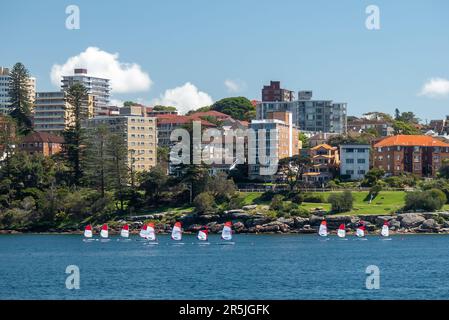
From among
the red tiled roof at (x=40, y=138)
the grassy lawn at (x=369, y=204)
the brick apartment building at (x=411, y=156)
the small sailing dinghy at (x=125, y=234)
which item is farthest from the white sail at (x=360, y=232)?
the red tiled roof at (x=40, y=138)

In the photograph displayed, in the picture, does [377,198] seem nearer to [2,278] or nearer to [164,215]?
[164,215]

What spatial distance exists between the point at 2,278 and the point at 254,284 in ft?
57.3

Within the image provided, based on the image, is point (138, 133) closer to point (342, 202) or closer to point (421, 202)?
point (342, 202)

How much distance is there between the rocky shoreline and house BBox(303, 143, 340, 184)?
20.4 m

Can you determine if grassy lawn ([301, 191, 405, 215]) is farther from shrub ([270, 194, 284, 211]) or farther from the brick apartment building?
the brick apartment building

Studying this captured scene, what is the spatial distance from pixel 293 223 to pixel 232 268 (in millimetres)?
43746

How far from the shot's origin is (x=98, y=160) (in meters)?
127

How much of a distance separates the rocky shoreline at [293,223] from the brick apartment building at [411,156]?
28626 mm

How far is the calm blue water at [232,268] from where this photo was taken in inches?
2143

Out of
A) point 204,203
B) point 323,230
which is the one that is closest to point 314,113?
point 204,203

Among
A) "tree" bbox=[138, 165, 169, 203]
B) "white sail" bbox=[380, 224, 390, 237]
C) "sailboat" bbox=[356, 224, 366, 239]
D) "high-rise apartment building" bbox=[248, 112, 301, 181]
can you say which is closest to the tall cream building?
"high-rise apartment building" bbox=[248, 112, 301, 181]

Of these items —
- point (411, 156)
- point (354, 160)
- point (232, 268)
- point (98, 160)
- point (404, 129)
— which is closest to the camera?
point (232, 268)

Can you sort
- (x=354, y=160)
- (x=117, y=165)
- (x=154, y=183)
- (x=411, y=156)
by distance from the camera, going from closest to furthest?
1. (x=154, y=183)
2. (x=117, y=165)
3. (x=354, y=160)
4. (x=411, y=156)
